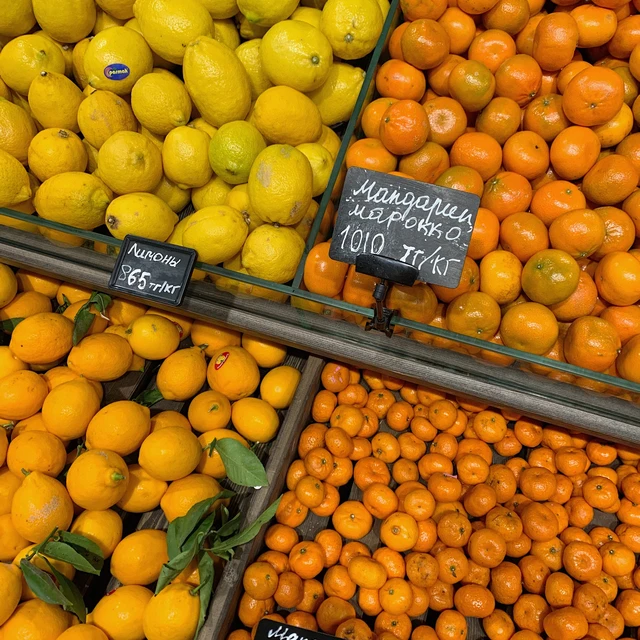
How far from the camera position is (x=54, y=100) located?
129 centimetres

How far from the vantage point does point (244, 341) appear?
1413mm

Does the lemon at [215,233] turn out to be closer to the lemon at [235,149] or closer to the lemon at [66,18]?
the lemon at [235,149]

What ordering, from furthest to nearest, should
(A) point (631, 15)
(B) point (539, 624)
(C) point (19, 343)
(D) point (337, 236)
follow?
1. (A) point (631, 15)
2. (C) point (19, 343)
3. (B) point (539, 624)
4. (D) point (337, 236)

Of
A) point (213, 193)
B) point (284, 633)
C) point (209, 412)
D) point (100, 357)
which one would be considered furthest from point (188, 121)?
point (284, 633)

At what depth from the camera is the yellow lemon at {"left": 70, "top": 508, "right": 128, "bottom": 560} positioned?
1.10 meters

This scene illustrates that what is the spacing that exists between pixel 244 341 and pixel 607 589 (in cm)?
111

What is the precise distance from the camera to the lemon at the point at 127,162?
1.18 metres

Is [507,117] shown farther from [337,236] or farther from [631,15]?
[337,236]

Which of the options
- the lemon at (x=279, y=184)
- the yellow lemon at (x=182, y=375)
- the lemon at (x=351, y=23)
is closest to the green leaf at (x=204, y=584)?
the yellow lemon at (x=182, y=375)

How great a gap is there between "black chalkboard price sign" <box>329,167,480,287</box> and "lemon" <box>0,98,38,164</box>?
0.94m

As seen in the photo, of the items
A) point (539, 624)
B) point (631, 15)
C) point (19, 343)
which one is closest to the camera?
point (539, 624)

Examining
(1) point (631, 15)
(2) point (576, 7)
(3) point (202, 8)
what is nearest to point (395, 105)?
(3) point (202, 8)

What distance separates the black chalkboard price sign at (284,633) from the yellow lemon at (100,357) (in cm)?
74

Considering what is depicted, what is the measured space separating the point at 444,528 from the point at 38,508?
94cm
